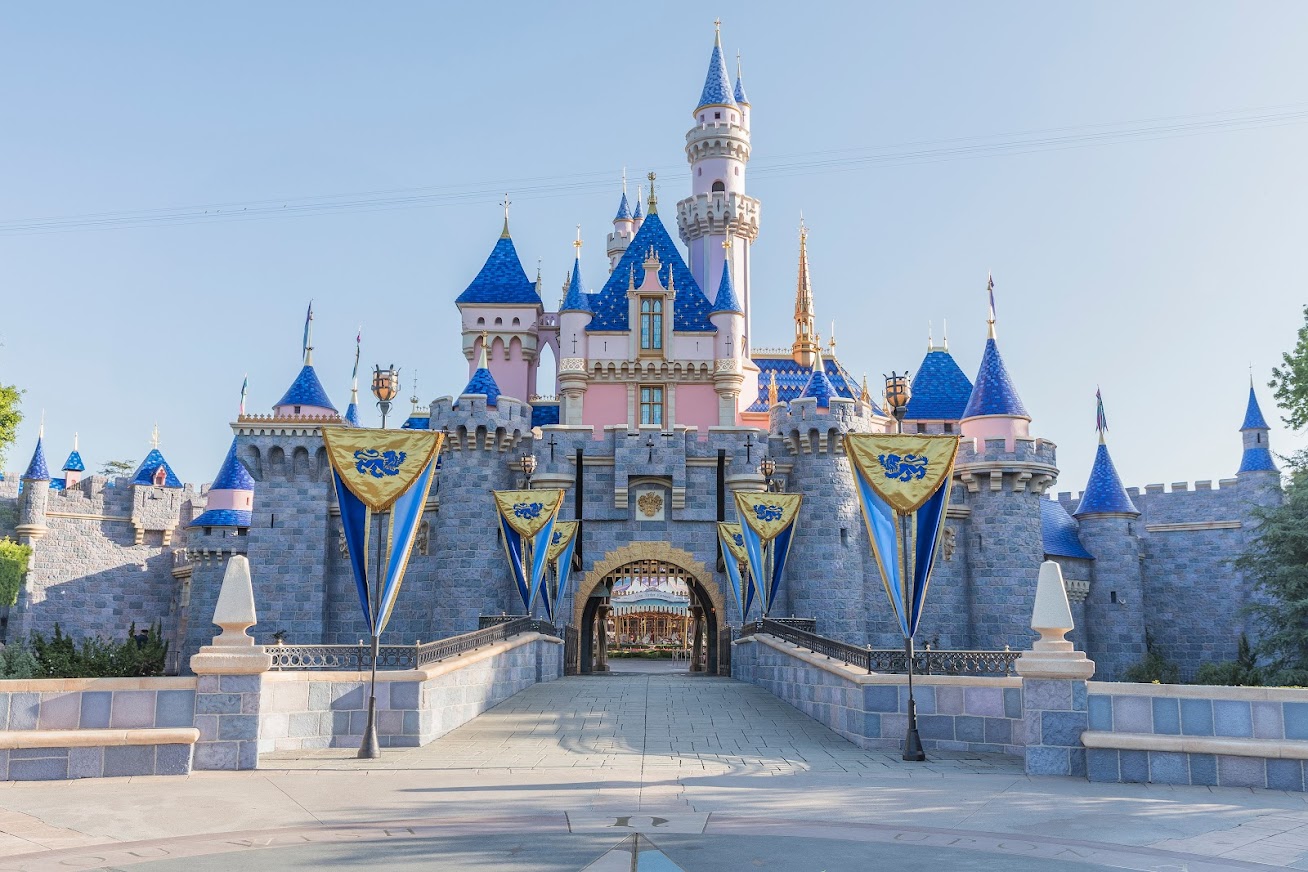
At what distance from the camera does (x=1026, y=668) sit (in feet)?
38.3

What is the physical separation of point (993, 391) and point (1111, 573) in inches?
325

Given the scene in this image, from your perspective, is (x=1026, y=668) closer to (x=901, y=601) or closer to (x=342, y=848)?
(x=901, y=601)

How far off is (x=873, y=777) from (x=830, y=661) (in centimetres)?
470

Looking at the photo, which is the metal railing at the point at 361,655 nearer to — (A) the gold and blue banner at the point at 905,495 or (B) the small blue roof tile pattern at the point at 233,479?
(A) the gold and blue banner at the point at 905,495

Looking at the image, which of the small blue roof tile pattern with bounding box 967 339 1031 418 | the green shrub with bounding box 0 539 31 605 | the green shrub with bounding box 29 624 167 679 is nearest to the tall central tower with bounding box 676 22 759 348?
the small blue roof tile pattern with bounding box 967 339 1031 418

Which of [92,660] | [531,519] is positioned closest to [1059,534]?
[531,519]

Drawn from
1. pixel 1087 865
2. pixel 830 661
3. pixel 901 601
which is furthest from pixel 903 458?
pixel 1087 865

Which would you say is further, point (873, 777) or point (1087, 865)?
point (873, 777)

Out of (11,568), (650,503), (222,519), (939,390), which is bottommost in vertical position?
(11,568)

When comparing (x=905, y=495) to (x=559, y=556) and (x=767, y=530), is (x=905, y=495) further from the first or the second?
(x=559, y=556)

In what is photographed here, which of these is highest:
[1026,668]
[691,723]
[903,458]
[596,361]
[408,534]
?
[596,361]

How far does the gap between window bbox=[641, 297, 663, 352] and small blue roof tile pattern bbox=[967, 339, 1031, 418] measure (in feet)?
31.1

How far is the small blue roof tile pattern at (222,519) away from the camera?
39.5m

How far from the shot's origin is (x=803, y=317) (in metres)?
51.3
